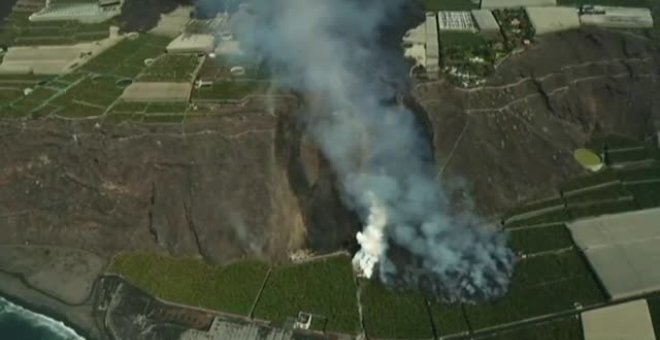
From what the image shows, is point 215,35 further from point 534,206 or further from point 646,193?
point 646,193

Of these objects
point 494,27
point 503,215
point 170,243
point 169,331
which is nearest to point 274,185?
point 170,243

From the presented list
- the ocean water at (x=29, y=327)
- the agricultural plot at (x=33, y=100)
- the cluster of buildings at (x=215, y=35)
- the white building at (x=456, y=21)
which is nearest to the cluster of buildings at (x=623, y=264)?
the white building at (x=456, y=21)

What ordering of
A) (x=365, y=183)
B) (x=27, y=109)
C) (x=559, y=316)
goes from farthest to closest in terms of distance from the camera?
(x=27, y=109) → (x=365, y=183) → (x=559, y=316)

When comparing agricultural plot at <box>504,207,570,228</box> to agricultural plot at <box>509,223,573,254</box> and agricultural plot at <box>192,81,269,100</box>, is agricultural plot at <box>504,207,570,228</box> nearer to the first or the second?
agricultural plot at <box>509,223,573,254</box>

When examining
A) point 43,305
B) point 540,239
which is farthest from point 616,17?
point 43,305

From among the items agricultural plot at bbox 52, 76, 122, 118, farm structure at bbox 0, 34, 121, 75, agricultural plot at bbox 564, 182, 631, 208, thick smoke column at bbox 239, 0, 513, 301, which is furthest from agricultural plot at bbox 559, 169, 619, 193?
farm structure at bbox 0, 34, 121, 75

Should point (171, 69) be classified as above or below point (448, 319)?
above

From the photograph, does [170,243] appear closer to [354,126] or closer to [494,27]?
[354,126]
